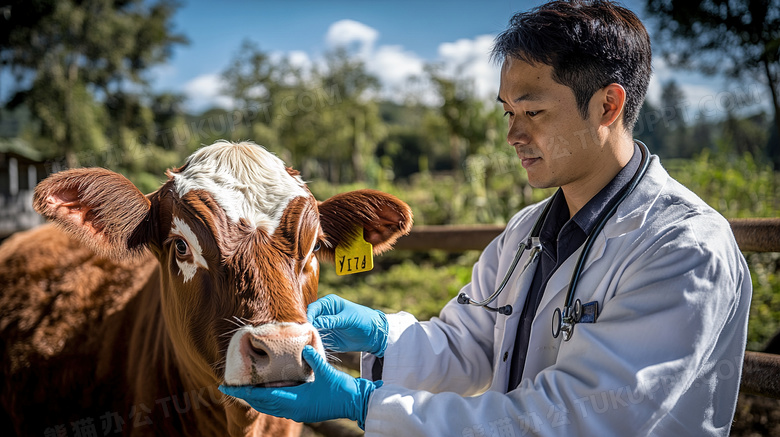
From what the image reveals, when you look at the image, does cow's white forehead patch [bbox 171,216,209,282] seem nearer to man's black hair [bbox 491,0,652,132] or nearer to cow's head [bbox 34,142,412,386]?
cow's head [bbox 34,142,412,386]

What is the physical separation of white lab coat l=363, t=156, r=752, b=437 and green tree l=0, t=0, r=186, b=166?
1041 inches

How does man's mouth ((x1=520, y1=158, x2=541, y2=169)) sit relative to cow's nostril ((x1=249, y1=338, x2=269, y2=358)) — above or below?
above

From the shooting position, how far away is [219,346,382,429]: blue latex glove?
1.49 metres

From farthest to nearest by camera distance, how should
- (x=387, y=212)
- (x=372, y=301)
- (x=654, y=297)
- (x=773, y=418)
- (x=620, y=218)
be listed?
1. (x=372, y=301)
2. (x=773, y=418)
3. (x=387, y=212)
4. (x=620, y=218)
5. (x=654, y=297)

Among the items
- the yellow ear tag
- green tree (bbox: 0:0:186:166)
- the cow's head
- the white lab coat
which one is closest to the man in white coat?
the white lab coat

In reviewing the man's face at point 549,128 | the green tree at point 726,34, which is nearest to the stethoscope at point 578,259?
the man's face at point 549,128

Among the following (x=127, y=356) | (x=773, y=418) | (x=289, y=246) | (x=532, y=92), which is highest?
(x=532, y=92)

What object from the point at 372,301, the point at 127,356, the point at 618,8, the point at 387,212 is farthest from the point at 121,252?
the point at 372,301

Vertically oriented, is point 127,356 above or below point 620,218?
below

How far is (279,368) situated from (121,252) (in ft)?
3.14

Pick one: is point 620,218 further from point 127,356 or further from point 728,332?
point 127,356

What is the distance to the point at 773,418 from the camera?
3293 millimetres

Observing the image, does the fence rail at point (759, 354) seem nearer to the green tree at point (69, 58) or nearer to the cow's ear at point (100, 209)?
the cow's ear at point (100, 209)

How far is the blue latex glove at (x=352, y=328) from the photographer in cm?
203
